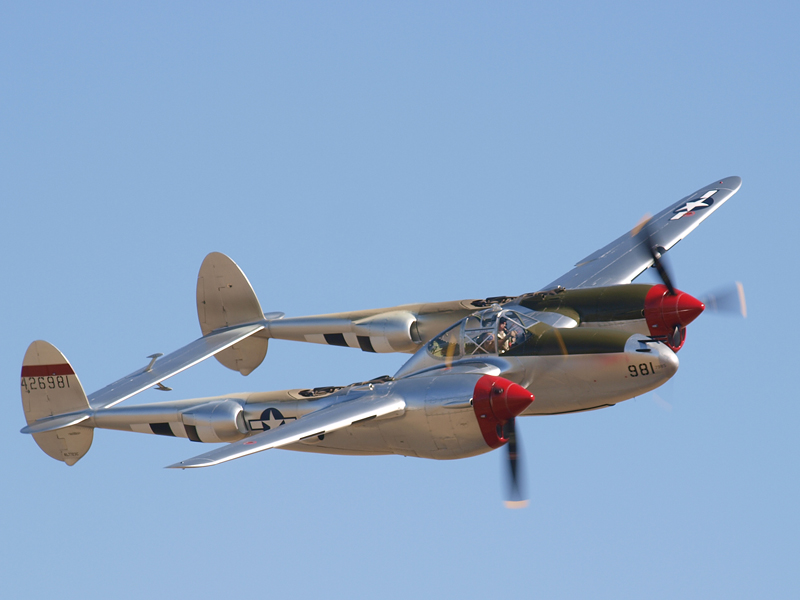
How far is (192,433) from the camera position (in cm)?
3534

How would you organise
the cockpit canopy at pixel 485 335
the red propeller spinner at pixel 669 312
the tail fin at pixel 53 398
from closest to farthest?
the cockpit canopy at pixel 485 335, the red propeller spinner at pixel 669 312, the tail fin at pixel 53 398

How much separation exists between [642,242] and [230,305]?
13.0 metres

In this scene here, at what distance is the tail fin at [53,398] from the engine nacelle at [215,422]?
3.79m

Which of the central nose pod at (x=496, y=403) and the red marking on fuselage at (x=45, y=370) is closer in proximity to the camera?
the central nose pod at (x=496, y=403)

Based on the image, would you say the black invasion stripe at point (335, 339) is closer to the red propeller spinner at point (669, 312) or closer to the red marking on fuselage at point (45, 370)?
the red marking on fuselage at point (45, 370)

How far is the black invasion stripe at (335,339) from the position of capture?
133 ft

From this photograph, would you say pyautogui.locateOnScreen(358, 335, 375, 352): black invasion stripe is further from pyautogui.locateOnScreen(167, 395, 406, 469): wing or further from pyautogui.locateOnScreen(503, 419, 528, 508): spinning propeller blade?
pyautogui.locateOnScreen(503, 419, 528, 508): spinning propeller blade

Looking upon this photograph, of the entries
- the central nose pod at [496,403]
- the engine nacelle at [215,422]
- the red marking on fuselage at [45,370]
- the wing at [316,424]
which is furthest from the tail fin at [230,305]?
the central nose pod at [496,403]

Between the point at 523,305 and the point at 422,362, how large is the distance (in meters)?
3.95

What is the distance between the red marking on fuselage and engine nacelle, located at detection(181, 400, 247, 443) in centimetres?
430

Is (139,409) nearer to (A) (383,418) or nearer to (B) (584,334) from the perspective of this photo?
(A) (383,418)

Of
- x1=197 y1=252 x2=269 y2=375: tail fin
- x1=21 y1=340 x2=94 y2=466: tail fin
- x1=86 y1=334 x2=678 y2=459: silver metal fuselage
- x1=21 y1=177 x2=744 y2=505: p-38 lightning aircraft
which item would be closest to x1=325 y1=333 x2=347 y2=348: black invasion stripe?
x1=21 y1=177 x2=744 y2=505: p-38 lightning aircraft

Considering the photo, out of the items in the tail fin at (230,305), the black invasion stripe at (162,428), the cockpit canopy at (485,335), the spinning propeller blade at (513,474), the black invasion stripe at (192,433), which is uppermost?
the tail fin at (230,305)

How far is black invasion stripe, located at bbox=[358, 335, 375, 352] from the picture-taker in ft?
132
